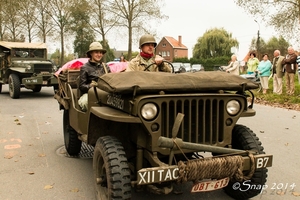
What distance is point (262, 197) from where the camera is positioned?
394 cm

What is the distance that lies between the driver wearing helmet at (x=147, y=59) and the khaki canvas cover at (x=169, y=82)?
1.24 metres

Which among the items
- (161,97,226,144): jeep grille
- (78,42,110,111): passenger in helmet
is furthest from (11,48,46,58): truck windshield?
(161,97,226,144): jeep grille

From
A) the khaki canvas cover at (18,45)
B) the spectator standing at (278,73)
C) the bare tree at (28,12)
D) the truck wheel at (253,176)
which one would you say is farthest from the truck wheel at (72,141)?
the bare tree at (28,12)

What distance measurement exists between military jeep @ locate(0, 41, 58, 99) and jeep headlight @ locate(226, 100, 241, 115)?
38.0 ft

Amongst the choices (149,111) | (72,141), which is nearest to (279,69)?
(72,141)

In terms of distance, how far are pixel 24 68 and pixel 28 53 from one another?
158cm

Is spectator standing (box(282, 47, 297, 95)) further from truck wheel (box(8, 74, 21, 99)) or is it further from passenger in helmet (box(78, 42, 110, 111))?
truck wheel (box(8, 74, 21, 99))

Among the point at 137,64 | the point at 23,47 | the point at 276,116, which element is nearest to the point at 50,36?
the point at 23,47

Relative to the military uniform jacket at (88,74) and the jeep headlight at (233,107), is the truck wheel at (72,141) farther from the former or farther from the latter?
the jeep headlight at (233,107)

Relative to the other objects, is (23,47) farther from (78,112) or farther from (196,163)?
(196,163)

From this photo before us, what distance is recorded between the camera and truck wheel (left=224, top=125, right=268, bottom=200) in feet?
11.6

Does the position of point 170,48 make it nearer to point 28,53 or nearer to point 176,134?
point 28,53

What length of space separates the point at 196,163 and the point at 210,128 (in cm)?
41

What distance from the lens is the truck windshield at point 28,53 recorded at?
15.4 m
